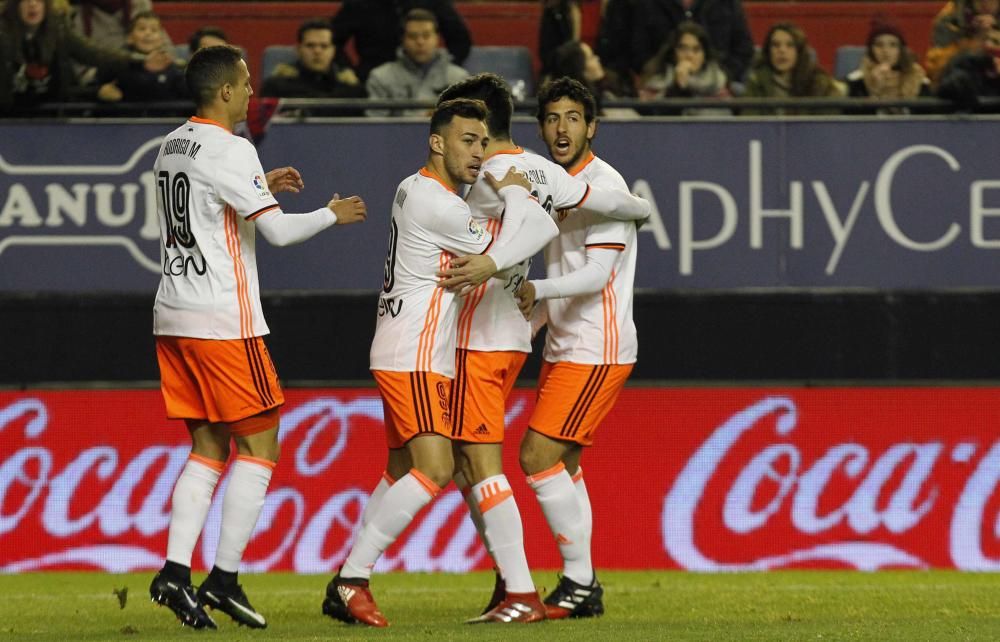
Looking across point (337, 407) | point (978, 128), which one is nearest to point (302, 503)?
point (337, 407)

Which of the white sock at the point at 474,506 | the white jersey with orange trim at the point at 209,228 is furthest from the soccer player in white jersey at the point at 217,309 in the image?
the white sock at the point at 474,506

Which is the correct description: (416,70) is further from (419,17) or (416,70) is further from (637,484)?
(637,484)

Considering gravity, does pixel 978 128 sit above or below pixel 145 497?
above

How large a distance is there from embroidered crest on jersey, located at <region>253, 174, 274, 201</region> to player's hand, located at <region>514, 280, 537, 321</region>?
1.01m

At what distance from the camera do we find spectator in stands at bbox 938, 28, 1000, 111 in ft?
31.4

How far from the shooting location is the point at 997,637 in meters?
6.08

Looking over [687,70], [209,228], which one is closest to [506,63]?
[687,70]

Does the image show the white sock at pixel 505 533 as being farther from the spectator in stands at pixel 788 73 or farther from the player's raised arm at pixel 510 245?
the spectator in stands at pixel 788 73

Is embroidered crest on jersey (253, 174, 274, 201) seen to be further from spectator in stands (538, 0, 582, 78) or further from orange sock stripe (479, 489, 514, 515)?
spectator in stands (538, 0, 582, 78)

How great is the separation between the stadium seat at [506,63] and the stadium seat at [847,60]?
189cm

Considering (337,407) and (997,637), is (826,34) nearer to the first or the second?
(337,407)

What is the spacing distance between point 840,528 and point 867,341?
985 millimetres

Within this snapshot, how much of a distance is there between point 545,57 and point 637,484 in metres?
2.78

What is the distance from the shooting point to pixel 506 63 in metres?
11.0
